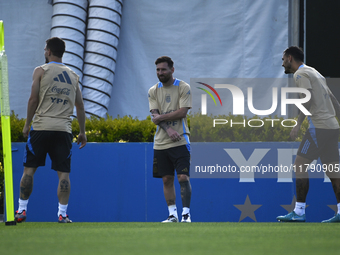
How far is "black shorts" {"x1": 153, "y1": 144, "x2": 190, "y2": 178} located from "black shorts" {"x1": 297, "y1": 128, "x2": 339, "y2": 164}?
3.73ft

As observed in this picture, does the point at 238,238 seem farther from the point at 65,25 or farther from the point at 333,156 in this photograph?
the point at 65,25

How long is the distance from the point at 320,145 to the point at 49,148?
103 inches

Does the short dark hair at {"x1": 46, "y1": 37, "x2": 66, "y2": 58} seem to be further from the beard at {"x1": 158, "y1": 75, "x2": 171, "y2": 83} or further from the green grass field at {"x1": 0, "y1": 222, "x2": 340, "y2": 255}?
the green grass field at {"x1": 0, "y1": 222, "x2": 340, "y2": 255}

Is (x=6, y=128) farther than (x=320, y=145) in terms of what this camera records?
No

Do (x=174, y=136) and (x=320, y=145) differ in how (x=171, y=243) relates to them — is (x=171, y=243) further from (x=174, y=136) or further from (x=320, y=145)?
(x=320, y=145)

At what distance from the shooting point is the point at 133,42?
318 inches

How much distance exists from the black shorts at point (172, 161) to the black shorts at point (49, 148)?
881 millimetres

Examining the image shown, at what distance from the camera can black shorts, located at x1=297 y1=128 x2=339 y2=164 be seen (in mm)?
4598

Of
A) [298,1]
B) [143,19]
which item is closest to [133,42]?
[143,19]

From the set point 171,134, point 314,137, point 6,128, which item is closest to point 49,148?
point 6,128

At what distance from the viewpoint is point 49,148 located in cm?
443

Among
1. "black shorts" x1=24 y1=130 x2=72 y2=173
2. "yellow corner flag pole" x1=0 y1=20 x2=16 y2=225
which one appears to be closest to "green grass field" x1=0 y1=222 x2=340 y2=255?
"yellow corner flag pole" x1=0 y1=20 x2=16 y2=225

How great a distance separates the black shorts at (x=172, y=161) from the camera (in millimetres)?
4578

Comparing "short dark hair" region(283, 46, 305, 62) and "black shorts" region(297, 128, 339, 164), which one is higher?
"short dark hair" region(283, 46, 305, 62)
